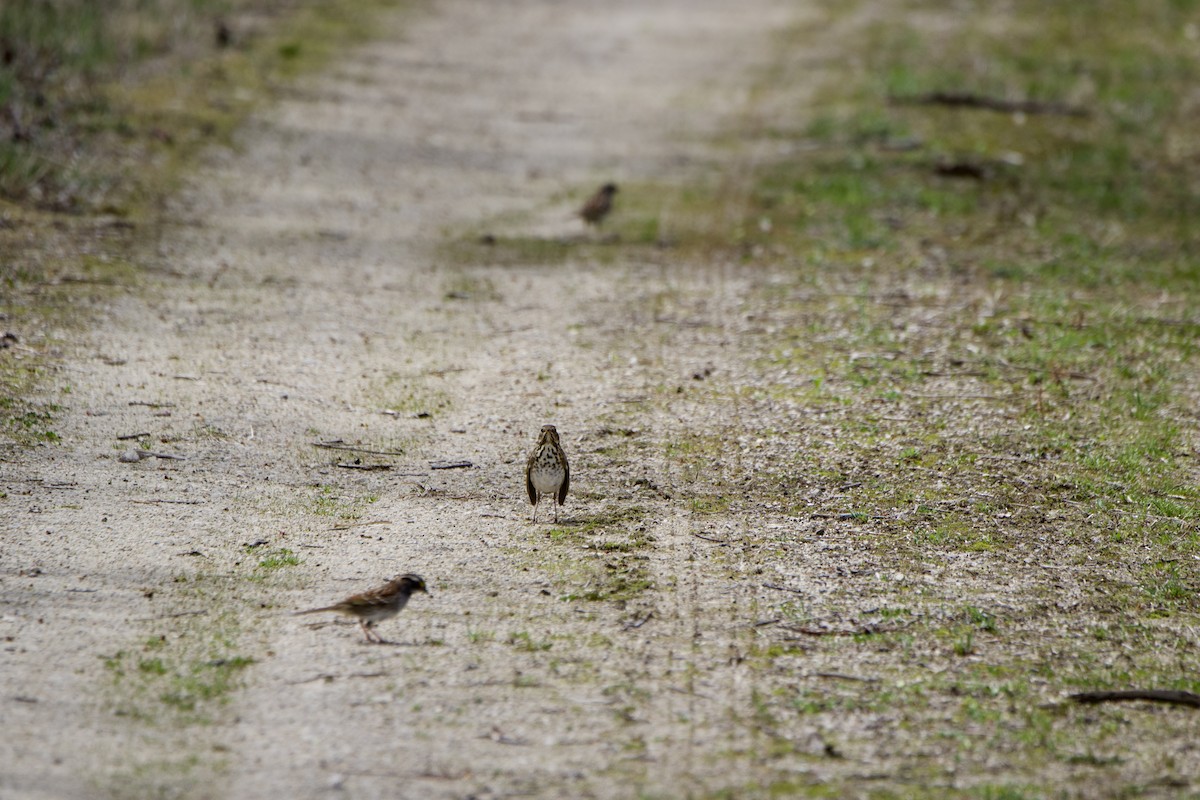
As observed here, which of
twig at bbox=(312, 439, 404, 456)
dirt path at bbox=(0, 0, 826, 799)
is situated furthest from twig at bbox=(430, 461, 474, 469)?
twig at bbox=(312, 439, 404, 456)

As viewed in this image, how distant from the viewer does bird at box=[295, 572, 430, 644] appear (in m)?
5.55

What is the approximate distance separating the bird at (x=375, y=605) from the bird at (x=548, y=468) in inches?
41.7

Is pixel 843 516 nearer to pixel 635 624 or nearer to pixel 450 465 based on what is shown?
pixel 635 624

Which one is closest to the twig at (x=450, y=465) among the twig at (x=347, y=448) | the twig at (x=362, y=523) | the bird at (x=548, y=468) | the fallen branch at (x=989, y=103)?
the twig at (x=347, y=448)

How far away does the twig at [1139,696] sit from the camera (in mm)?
5270

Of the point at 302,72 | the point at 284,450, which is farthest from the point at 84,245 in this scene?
the point at 302,72

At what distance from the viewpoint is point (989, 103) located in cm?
1488

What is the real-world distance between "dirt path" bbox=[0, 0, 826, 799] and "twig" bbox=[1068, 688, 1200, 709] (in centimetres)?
118

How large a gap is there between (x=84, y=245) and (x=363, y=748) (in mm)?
6478

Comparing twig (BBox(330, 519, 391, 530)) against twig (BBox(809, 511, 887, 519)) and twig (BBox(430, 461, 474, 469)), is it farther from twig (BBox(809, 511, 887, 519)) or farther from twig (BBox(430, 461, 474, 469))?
twig (BBox(809, 511, 887, 519))

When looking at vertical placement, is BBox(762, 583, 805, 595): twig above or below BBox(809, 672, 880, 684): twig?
above

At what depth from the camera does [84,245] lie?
32.8 feet

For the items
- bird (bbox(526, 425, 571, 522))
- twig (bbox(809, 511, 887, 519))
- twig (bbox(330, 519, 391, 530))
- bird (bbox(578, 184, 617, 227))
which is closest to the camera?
bird (bbox(526, 425, 571, 522))

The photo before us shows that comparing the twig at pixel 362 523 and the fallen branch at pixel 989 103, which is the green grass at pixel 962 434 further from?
the twig at pixel 362 523
